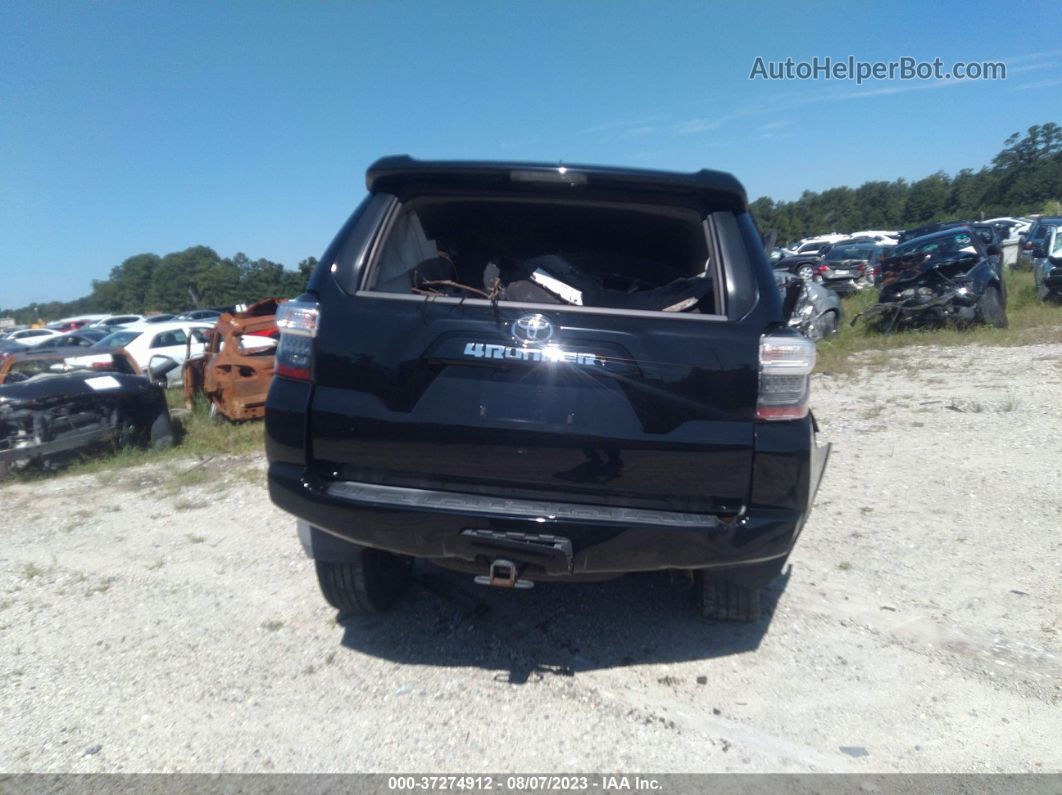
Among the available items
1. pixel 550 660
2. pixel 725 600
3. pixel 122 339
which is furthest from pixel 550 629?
pixel 122 339

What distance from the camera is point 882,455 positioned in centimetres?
613

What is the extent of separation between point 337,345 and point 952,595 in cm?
318

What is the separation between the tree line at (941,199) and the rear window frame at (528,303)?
5107 centimetres

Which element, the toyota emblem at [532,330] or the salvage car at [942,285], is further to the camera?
the salvage car at [942,285]

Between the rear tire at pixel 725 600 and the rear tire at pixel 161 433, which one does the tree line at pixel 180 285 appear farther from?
the rear tire at pixel 725 600

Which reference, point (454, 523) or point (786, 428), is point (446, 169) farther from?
point (786, 428)

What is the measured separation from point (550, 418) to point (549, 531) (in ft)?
1.28

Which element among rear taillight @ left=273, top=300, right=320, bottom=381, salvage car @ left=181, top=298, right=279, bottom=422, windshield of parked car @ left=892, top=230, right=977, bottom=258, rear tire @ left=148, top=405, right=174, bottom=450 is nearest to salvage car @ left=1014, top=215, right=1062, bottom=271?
windshield of parked car @ left=892, top=230, right=977, bottom=258

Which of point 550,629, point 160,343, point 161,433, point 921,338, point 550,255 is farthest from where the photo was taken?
point 160,343

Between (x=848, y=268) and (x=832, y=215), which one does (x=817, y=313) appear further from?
(x=832, y=215)

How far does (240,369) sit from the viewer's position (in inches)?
337

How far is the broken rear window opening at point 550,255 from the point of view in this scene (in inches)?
124

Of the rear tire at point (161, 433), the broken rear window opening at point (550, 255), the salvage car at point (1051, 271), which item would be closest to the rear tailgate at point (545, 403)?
the broken rear window opening at point (550, 255)

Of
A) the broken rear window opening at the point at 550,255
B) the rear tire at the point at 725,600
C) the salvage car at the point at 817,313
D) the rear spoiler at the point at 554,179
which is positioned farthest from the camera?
the salvage car at the point at 817,313
